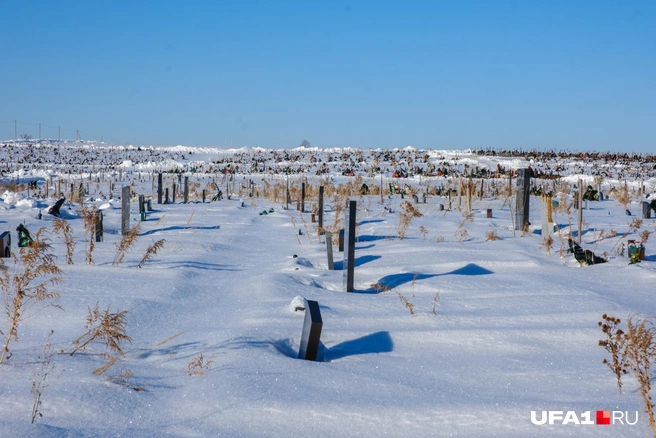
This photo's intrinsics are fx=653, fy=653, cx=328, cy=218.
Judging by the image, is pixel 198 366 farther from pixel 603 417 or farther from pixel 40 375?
pixel 603 417

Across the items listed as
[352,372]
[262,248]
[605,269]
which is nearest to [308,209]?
[262,248]

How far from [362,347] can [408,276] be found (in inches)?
110

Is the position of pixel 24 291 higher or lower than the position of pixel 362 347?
higher

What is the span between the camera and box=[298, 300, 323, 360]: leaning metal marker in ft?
13.1

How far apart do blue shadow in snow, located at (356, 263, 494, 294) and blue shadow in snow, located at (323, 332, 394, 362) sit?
172 centimetres

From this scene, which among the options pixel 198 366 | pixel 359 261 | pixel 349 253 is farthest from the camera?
pixel 359 261

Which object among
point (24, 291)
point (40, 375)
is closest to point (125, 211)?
point (24, 291)

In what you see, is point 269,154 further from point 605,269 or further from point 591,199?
point 605,269

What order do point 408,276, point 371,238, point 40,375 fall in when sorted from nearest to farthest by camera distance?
point 40,375, point 408,276, point 371,238

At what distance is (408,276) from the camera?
23.6 ft

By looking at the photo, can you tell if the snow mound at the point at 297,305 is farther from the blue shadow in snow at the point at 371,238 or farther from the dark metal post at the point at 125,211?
the dark metal post at the point at 125,211

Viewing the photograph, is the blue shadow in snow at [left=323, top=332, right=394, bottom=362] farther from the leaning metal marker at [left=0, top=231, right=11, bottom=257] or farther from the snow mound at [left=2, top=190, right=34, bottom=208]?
the snow mound at [left=2, top=190, right=34, bottom=208]

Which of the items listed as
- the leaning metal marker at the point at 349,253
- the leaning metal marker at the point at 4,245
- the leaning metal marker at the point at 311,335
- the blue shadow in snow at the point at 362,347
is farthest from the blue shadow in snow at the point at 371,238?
the leaning metal marker at the point at 311,335

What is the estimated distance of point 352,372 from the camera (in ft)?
12.5
